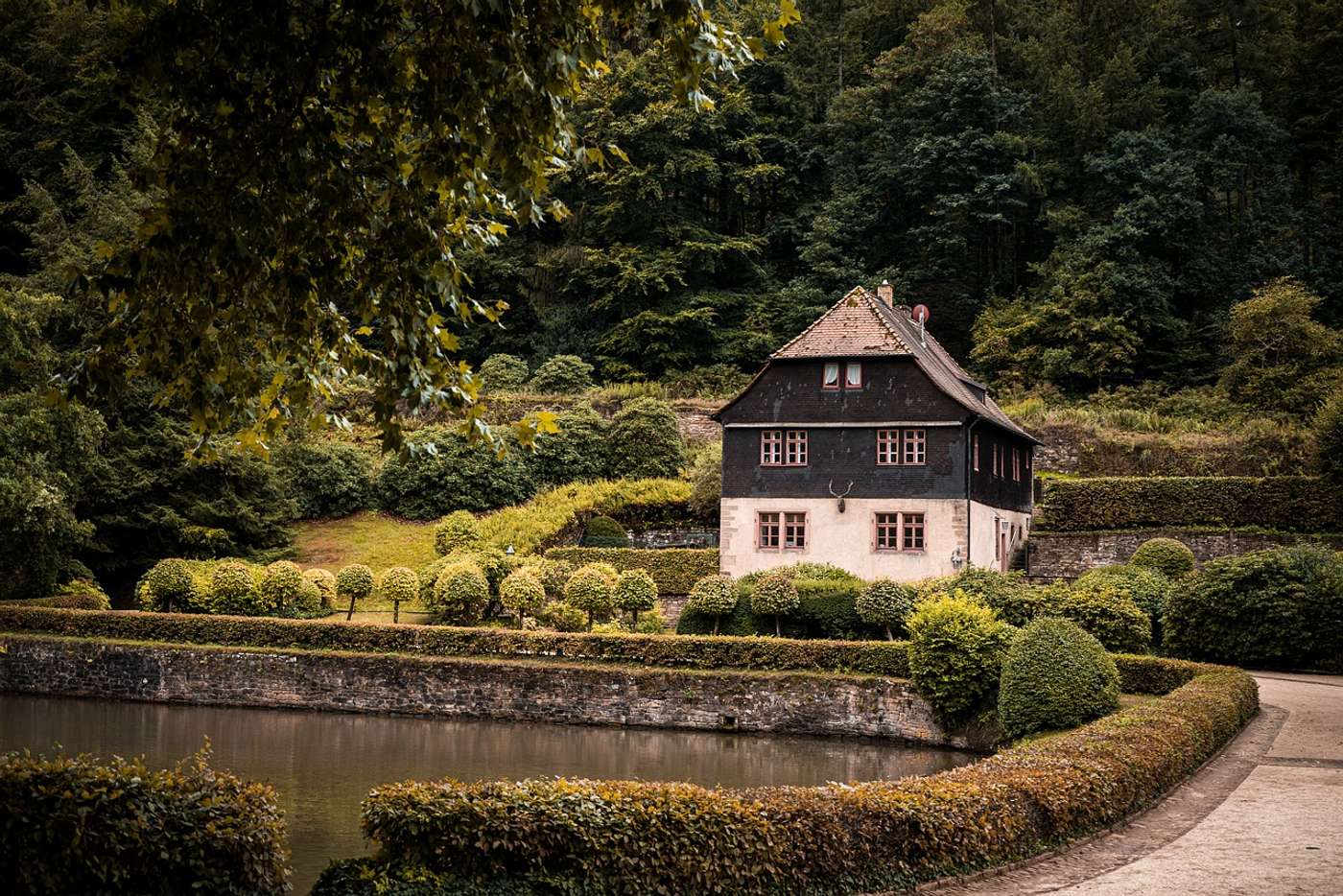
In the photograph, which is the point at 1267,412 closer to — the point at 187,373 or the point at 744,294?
the point at 744,294

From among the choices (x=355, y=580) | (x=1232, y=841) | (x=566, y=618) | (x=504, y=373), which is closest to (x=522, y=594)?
(x=566, y=618)

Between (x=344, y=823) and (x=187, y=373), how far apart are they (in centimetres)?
635

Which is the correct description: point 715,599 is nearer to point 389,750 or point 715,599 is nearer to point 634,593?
point 634,593

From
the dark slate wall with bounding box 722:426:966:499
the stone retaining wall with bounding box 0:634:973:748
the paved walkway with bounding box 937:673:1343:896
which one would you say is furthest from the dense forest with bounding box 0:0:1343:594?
the paved walkway with bounding box 937:673:1343:896

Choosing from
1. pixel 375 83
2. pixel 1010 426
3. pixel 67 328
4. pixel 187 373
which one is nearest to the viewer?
pixel 375 83

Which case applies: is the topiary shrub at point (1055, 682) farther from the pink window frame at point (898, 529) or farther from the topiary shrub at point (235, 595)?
the topiary shrub at point (235, 595)

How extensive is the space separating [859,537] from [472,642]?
38.6ft

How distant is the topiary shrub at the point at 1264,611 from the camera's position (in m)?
23.9

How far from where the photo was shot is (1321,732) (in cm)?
1712

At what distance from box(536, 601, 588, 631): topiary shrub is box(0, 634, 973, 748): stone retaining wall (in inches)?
130

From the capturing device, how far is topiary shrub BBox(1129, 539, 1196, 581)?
3020cm

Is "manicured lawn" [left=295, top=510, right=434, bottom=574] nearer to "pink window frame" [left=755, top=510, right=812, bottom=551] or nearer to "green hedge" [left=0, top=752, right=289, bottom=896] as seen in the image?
"pink window frame" [left=755, top=510, right=812, bottom=551]

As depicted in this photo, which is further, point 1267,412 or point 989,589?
point 1267,412

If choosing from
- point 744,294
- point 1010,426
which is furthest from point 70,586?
point 744,294
